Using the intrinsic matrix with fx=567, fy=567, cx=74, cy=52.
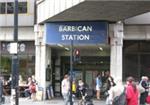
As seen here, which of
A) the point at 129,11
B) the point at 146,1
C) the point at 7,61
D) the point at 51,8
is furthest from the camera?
the point at 7,61

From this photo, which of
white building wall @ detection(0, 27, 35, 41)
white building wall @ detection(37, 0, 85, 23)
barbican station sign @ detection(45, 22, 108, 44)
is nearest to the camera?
white building wall @ detection(37, 0, 85, 23)

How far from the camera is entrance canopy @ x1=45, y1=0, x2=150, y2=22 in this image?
26.3 metres

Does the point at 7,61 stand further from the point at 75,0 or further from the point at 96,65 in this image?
the point at 75,0

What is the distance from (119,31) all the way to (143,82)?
790cm

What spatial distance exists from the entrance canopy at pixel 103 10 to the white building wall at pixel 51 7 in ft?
0.88

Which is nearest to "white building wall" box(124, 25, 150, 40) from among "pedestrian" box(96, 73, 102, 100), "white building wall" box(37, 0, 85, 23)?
"pedestrian" box(96, 73, 102, 100)

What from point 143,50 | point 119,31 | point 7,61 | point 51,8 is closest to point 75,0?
point 51,8

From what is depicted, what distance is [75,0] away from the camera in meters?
27.0

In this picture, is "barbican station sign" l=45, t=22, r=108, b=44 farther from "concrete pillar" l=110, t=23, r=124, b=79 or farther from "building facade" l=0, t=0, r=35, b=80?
"building facade" l=0, t=0, r=35, b=80

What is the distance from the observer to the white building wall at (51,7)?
28.8 meters

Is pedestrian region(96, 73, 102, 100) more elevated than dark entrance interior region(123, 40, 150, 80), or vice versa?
dark entrance interior region(123, 40, 150, 80)

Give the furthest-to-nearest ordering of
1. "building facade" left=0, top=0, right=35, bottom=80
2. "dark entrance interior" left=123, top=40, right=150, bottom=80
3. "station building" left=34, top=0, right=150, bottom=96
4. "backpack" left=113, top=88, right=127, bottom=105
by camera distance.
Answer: "building facade" left=0, top=0, right=35, bottom=80, "dark entrance interior" left=123, top=40, right=150, bottom=80, "station building" left=34, top=0, right=150, bottom=96, "backpack" left=113, top=88, right=127, bottom=105

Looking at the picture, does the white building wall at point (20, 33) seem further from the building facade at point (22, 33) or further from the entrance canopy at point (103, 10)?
the entrance canopy at point (103, 10)

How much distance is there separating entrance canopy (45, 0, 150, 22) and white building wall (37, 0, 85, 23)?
0.27 metres
